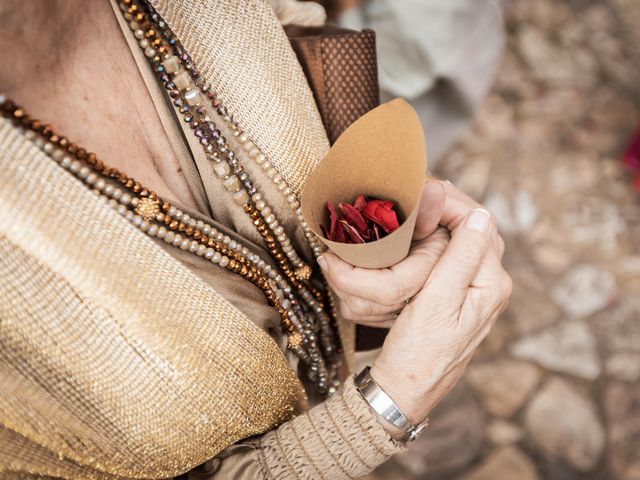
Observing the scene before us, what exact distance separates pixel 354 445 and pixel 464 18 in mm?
1296

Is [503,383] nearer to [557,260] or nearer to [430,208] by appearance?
[557,260]

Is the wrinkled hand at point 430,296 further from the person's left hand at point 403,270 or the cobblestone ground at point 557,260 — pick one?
the cobblestone ground at point 557,260

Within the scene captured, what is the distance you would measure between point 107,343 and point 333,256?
28 cm

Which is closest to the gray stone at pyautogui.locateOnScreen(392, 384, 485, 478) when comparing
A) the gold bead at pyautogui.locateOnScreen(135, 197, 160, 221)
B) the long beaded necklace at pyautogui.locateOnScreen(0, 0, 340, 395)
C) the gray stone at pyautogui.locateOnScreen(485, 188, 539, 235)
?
the gray stone at pyautogui.locateOnScreen(485, 188, 539, 235)

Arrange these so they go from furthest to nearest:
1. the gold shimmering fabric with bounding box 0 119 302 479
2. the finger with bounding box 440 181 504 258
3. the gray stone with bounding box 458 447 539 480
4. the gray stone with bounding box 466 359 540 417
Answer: the gray stone with bounding box 466 359 540 417 → the gray stone with bounding box 458 447 539 480 → the finger with bounding box 440 181 504 258 → the gold shimmering fabric with bounding box 0 119 302 479

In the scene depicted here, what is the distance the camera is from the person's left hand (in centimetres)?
66

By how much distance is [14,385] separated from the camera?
0.52 meters

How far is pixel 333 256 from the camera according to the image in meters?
0.67

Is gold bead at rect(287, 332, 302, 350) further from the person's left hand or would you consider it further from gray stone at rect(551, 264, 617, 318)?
gray stone at rect(551, 264, 617, 318)

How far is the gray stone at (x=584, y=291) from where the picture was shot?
1.71 metres

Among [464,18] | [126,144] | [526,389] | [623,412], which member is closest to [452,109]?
[464,18]

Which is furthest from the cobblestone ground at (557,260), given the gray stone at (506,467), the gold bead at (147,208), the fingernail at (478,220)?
the gold bead at (147,208)

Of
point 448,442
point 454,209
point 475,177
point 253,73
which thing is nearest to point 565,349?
point 448,442

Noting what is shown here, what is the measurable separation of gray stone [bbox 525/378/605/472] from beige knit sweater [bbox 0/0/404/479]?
1.04m
